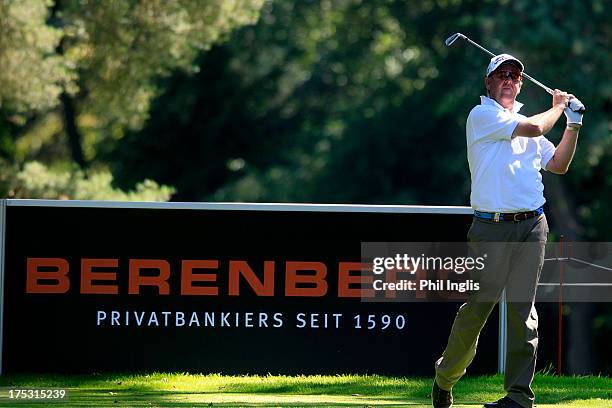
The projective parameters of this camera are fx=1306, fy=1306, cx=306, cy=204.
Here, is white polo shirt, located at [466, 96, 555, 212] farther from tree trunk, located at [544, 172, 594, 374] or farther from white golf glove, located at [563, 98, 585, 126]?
tree trunk, located at [544, 172, 594, 374]

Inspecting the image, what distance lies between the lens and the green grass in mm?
8164

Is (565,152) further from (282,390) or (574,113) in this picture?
(282,390)

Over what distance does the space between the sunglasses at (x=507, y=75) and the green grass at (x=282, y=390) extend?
2.05 meters

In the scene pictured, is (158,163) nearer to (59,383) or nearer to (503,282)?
(59,383)

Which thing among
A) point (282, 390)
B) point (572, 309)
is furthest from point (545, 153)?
point (572, 309)

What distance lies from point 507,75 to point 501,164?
1.75 feet

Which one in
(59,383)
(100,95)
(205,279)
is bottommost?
(59,383)

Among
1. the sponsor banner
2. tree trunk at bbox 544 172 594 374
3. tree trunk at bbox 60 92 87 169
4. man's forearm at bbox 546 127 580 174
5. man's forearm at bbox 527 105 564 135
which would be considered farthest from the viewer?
tree trunk at bbox 544 172 594 374

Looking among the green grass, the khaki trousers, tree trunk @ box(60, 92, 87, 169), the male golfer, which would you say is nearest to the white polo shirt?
the male golfer

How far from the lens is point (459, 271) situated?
950cm

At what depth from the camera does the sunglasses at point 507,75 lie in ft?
24.2

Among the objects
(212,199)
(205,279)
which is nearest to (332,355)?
(205,279)

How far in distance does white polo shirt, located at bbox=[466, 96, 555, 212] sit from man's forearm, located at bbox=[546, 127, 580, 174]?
137 mm

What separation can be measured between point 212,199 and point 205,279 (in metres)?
24.7
